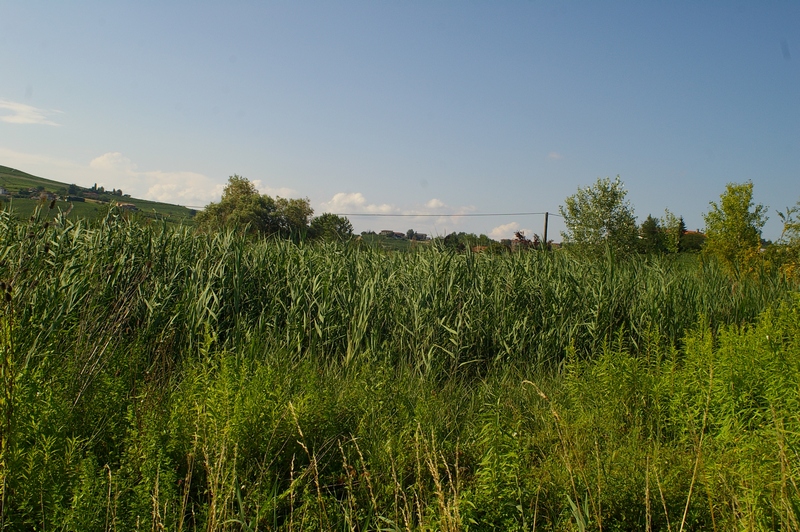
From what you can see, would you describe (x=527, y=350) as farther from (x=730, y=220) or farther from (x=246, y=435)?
(x=730, y=220)

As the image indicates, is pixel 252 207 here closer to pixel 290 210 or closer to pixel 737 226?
pixel 290 210

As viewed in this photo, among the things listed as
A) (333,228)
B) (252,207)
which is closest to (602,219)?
(333,228)

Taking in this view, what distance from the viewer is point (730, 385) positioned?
441 centimetres

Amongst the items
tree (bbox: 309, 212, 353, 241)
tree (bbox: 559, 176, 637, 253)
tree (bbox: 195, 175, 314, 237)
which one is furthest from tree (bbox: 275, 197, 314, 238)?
tree (bbox: 309, 212, 353, 241)

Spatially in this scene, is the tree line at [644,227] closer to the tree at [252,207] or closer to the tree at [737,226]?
the tree at [737,226]

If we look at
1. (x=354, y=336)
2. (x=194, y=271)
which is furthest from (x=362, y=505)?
Result: (x=194, y=271)

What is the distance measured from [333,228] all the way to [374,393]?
4.32 m

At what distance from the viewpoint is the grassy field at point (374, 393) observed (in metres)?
2.91

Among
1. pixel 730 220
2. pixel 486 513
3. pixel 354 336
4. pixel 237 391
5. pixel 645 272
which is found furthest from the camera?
pixel 730 220

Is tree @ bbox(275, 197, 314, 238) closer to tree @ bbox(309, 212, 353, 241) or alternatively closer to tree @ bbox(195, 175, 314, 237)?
tree @ bbox(195, 175, 314, 237)

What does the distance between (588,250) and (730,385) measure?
1806 centimetres

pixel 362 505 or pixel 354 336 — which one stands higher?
pixel 354 336

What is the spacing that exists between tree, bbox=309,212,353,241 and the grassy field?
40 centimetres

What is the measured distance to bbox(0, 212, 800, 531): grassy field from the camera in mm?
2914
